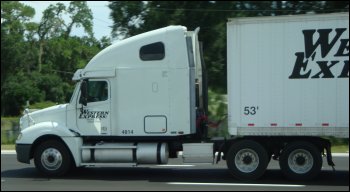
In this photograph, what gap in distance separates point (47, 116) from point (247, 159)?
5.01m

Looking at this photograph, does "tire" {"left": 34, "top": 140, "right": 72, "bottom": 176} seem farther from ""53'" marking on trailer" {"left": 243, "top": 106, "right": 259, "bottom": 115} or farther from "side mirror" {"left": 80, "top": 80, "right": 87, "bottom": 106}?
""53'" marking on trailer" {"left": 243, "top": 106, "right": 259, "bottom": 115}

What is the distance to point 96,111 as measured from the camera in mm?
12391

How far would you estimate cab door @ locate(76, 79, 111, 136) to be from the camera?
40.5ft

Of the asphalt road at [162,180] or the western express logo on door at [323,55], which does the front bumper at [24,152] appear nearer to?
the asphalt road at [162,180]

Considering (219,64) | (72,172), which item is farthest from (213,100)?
(72,172)

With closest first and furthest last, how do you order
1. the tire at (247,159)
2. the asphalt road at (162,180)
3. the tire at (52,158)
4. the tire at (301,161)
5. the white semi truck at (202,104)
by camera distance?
the asphalt road at (162,180) < the white semi truck at (202,104) < the tire at (301,161) < the tire at (247,159) < the tire at (52,158)

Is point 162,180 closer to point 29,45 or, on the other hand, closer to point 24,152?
point 24,152

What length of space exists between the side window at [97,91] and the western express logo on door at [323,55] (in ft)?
14.4

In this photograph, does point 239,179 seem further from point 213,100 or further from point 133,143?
point 213,100

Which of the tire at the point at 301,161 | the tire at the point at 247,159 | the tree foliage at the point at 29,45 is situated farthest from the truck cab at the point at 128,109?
the tree foliage at the point at 29,45

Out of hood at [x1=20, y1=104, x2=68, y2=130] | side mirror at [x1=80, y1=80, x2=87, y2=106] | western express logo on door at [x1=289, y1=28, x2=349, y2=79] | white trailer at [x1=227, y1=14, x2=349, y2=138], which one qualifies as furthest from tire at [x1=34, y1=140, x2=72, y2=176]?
western express logo on door at [x1=289, y1=28, x2=349, y2=79]

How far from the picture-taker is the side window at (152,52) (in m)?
12.0

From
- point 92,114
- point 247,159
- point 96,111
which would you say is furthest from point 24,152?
point 247,159

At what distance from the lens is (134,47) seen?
12156 millimetres
